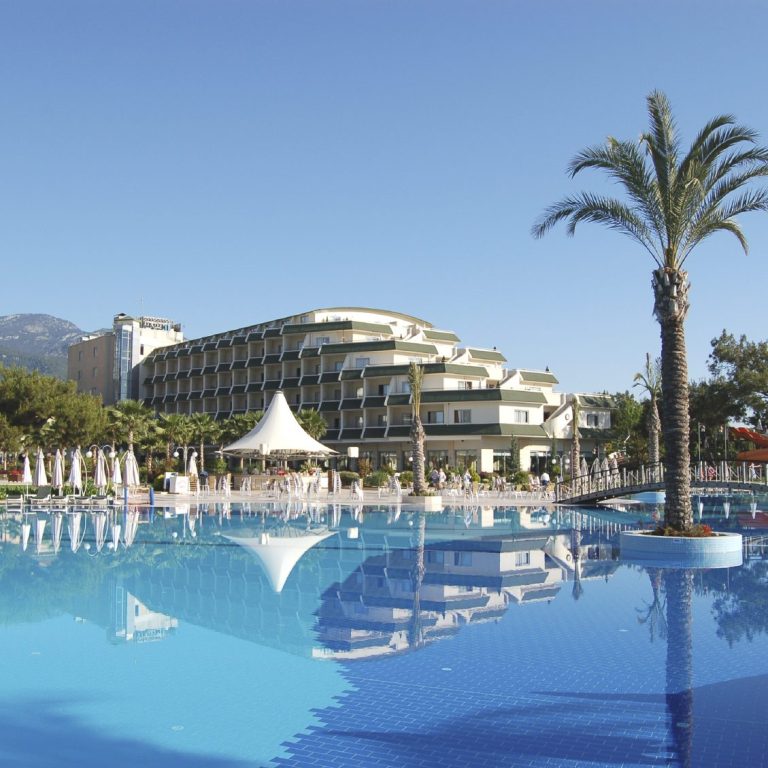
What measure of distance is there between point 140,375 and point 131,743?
80876mm

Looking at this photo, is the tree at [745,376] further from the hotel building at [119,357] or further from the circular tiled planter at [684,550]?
the hotel building at [119,357]

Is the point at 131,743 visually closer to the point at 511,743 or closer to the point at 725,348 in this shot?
the point at 511,743

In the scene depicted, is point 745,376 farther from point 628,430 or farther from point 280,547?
point 280,547

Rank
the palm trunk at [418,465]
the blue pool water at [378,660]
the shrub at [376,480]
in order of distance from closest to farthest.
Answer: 1. the blue pool water at [378,660]
2. the palm trunk at [418,465]
3. the shrub at [376,480]

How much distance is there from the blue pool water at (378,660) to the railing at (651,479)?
44.4ft

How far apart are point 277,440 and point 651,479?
16.9 metres

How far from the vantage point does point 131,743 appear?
689 cm

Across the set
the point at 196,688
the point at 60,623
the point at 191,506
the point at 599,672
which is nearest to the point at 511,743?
the point at 599,672

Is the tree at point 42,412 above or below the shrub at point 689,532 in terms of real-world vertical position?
above

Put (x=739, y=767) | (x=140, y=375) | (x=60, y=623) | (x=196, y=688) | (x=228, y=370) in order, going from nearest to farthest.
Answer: (x=739, y=767), (x=196, y=688), (x=60, y=623), (x=228, y=370), (x=140, y=375)

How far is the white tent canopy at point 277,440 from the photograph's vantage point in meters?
40.1

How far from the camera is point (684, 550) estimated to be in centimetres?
1867

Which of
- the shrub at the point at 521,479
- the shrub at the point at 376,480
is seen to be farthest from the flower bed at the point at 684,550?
the shrub at the point at 376,480

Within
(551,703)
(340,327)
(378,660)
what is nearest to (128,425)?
(340,327)
